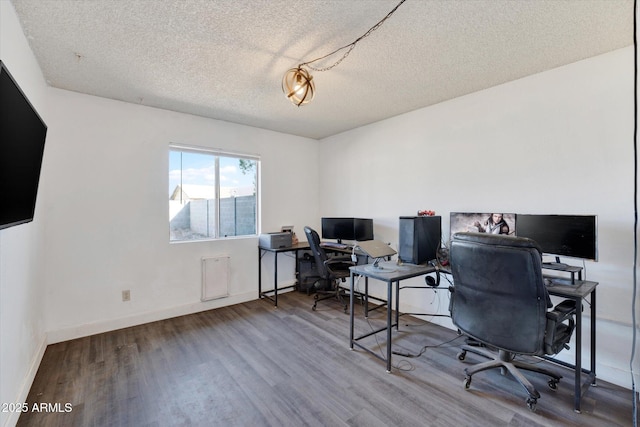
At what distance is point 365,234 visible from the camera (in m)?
4.05

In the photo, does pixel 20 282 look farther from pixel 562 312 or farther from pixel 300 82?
pixel 562 312

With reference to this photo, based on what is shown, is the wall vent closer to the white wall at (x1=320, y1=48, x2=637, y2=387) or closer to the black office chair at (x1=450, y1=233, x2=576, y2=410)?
the white wall at (x1=320, y1=48, x2=637, y2=387)

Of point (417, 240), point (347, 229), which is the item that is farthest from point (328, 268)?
point (417, 240)

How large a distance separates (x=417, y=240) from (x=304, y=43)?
→ 2015 millimetres

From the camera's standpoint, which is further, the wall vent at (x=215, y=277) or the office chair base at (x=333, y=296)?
the office chair base at (x=333, y=296)

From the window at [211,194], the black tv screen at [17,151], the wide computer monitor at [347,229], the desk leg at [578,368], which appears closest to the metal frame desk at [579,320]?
the desk leg at [578,368]

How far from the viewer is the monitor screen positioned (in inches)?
82.4

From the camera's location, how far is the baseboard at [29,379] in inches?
67.3

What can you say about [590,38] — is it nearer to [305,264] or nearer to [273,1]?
[273,1]

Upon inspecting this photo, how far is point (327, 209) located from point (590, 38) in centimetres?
364

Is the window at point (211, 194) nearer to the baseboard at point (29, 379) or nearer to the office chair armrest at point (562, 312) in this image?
the baseboard at point (29, 379)

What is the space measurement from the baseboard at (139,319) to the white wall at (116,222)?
1cm

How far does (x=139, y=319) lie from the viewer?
331cm

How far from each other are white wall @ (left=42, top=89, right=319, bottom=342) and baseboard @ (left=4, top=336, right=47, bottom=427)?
286mm
